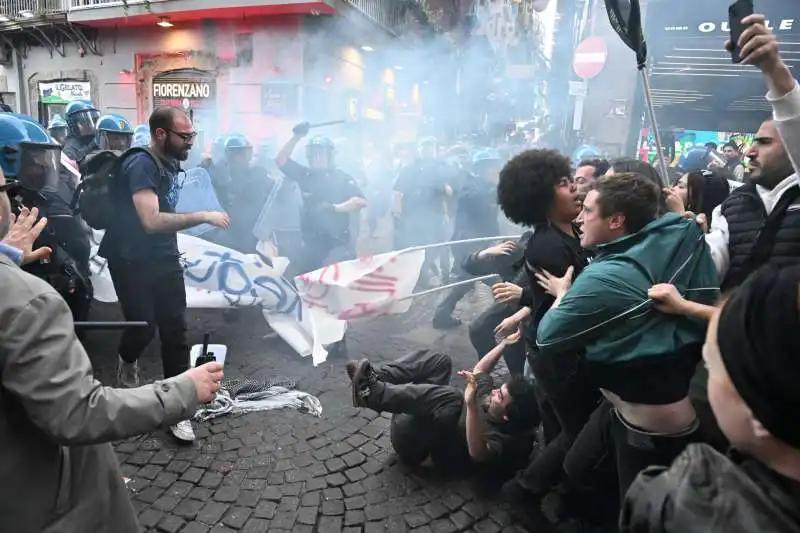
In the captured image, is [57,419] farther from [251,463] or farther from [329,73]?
[329,73]

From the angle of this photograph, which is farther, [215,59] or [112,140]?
[215,59]

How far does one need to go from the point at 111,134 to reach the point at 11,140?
9.80 ft

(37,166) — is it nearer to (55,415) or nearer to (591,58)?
(55,415)

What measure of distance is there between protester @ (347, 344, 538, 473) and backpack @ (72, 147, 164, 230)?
1.97 m

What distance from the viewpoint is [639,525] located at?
94cm

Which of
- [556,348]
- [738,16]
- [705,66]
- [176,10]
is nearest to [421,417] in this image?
[556,348]

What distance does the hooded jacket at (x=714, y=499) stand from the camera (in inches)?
31.2

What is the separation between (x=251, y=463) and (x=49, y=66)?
655 inches

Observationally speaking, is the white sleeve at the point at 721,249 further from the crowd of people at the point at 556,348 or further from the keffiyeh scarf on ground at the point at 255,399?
the keffiyeh scarf on ground at the point at 255,399

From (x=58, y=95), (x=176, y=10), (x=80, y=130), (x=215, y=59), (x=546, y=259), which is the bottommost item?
(x=546, y=259)

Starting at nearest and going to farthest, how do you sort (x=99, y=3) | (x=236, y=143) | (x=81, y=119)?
(x=81, y=119)
(x=236, y=143)
(x=99, y=3)

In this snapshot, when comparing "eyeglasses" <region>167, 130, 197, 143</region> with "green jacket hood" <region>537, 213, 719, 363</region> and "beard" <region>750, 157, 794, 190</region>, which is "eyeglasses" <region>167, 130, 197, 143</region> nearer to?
"green jacket hood" <region>537, 213, 719, 363</region>

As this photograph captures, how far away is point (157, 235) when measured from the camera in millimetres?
3391

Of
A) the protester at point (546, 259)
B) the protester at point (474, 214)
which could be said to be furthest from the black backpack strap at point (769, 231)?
the protester at point (474, 214)
